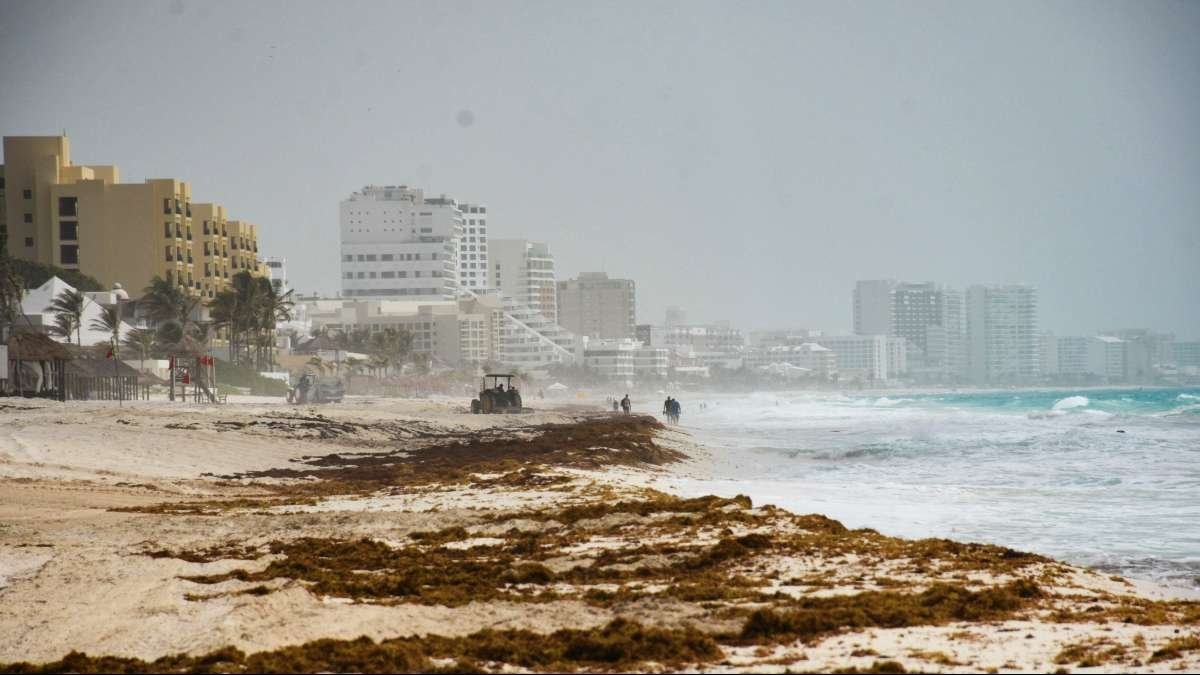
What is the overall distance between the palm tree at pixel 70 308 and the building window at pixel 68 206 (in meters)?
25.5

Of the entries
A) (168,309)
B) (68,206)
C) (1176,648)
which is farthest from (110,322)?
(1176,648)

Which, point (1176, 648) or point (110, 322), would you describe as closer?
point (1176, 648)

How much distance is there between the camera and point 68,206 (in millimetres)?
101875

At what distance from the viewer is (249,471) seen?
2547 centimetres

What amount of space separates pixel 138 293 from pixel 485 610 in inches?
3903

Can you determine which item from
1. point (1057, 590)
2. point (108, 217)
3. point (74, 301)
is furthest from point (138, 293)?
point (1057, 590)

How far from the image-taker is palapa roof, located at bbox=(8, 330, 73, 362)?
49625 mm

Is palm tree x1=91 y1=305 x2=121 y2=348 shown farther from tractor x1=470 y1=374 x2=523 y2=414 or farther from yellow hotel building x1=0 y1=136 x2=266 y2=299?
tractor x1=470 y1=374 x2=523 y2=414

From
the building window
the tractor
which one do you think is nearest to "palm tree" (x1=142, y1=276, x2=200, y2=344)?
the building window

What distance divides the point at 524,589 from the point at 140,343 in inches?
2954

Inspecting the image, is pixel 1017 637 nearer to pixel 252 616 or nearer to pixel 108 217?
pixel 252 616

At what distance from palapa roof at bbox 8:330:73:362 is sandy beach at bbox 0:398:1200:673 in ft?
104

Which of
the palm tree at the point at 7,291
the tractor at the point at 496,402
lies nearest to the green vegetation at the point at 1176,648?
the tractor at the point at 496,402

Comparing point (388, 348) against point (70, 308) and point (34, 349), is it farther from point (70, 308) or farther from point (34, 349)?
point (34, 349)
